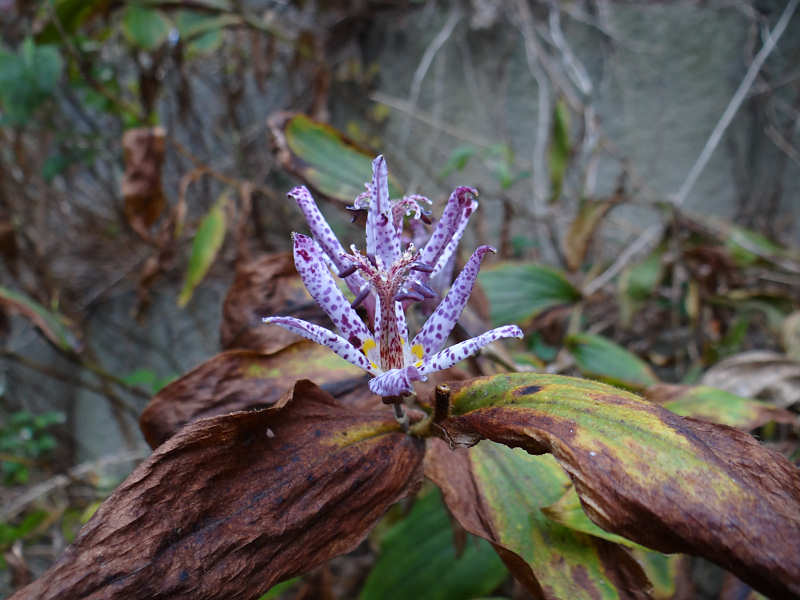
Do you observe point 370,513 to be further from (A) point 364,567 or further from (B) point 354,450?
(A) point 364,567

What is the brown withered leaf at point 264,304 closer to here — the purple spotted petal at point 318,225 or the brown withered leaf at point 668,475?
the purple spotted petal at point 318,225

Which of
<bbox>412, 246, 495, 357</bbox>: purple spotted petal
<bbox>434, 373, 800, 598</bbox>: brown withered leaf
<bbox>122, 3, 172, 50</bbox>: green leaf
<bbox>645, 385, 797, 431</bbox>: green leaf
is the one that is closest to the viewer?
<bbox>434, 373, 800, 598</bbox>: brown withered leaf

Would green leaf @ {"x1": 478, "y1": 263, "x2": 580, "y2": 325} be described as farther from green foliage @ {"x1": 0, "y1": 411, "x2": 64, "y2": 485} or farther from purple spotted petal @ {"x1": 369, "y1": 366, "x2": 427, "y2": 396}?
green foliage @ {"x1": 0, "y1": 411, "x2": 64, "y2": 485}

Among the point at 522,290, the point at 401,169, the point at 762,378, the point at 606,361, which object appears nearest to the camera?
the point at 762,378

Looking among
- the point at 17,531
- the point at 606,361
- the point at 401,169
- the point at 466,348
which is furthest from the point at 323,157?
the point at 401,169

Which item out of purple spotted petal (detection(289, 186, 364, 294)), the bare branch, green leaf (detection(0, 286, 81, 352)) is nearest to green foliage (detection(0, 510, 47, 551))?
green leaf (detection(0, 286, 81, 352))

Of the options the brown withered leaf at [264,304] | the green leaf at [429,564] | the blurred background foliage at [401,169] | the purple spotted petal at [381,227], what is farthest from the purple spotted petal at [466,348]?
the blurred background foliage at [401,169]

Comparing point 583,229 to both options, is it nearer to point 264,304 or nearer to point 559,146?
point 559,146

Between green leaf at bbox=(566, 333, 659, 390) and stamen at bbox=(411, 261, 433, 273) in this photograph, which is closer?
stamen at bbox=(411, 261, 433, 273)
